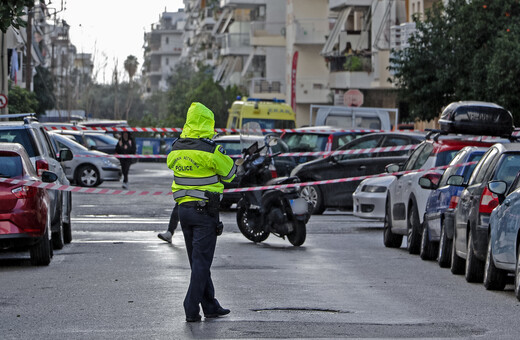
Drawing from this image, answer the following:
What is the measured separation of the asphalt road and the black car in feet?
22.4

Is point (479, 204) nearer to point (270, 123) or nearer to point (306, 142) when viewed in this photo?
point (306, 142)

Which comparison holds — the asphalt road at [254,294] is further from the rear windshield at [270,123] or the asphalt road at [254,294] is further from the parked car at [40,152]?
the rear windshield at [270,123]

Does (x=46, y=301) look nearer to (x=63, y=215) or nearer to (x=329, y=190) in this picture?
(x=63, y=215)

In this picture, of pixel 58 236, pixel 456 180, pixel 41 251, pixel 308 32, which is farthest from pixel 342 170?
pixel 308 32

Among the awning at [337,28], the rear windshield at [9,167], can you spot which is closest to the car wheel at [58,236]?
the rear windshield at [9,167]

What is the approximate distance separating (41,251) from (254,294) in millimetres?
3899

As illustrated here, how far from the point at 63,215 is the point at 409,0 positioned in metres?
39.2

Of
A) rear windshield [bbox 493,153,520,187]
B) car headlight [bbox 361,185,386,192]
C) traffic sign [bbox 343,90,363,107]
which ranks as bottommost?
car headlight [bbox 361,185,386,192]

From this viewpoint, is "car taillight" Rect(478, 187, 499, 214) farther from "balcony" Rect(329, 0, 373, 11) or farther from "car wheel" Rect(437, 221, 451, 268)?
"balcony" Rect(329, 0, 373, 11)

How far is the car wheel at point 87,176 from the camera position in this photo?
1545 inches

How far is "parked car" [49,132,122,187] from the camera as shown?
129 ft

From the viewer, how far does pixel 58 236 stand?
1797cm

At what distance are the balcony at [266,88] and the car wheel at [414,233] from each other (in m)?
68.9

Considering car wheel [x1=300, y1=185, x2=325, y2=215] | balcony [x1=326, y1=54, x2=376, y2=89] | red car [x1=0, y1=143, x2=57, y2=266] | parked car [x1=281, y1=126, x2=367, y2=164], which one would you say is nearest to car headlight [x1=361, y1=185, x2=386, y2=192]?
car wheel [x1=300, y1=185, x2=325, y2=215]
